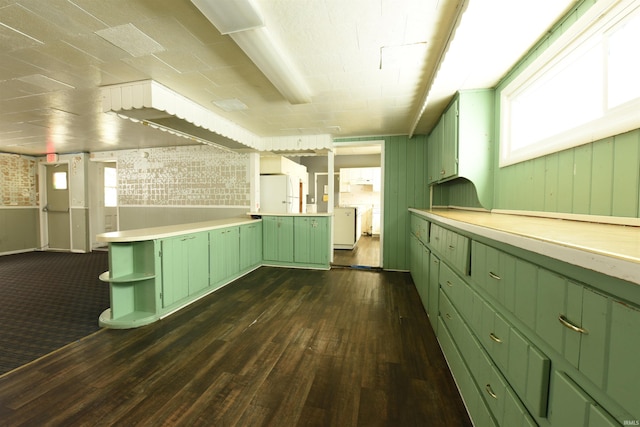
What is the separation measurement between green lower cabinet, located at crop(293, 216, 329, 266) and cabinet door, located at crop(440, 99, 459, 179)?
2.19 meters

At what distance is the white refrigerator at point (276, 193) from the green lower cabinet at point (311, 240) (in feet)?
3.25

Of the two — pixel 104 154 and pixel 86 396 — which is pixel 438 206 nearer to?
pixel 86 396

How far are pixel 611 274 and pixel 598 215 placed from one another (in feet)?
4.04

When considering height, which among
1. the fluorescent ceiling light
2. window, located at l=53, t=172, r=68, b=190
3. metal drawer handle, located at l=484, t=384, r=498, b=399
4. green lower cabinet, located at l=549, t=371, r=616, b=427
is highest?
the fluorescent ceiling light

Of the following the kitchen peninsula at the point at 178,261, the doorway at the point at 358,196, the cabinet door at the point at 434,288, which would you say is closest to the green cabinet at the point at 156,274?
the kitchen peninsula at the point at 178,261

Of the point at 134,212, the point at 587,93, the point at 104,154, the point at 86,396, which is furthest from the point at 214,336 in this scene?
the point at 104,154

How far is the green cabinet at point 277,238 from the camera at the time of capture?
483cm

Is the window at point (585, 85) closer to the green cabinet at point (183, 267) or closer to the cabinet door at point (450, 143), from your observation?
the cabinet door at point (450, 143)

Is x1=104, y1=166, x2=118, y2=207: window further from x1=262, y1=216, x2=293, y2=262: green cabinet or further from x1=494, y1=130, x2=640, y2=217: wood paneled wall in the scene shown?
x1=494, y1=130, x2=640, y2=217: wood paneled wall

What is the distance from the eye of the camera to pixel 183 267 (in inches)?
119

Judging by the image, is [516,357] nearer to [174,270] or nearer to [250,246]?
[174,270]

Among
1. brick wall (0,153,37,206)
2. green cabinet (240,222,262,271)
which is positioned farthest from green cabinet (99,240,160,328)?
brick wall (0,153,37,206)

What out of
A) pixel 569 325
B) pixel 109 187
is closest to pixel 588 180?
pixel 569 325

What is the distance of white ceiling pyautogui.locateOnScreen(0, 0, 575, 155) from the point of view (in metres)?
1.73
